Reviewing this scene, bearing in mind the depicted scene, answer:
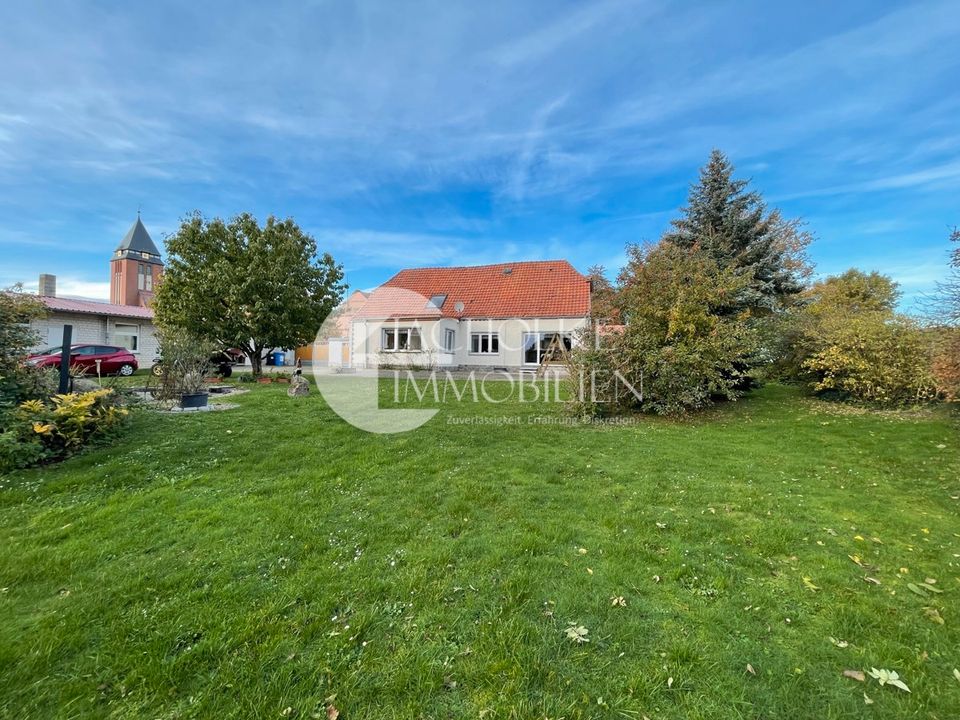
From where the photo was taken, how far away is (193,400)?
873 cm

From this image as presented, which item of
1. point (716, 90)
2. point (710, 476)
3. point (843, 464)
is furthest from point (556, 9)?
point (843, 464)

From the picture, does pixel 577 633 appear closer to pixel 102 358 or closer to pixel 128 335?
pixel 102 358

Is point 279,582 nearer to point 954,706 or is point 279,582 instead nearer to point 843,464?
point 954,706

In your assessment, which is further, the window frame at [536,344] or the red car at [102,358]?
the window frame at [536,344]

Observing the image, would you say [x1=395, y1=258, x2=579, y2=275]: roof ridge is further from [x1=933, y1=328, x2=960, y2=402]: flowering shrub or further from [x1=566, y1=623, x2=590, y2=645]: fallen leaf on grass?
[x1=566, y1=623, x2=590, y2=645]: fallen leaf on grass

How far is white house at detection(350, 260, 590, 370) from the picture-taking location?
21.0m

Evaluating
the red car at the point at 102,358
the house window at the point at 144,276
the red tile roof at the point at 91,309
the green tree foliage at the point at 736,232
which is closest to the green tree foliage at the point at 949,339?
the green tree foliage at the point at 736,232

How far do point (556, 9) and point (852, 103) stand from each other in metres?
7.29

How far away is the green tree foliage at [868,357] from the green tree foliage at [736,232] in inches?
79.4

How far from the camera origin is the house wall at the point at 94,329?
60.0ft

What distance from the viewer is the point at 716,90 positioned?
9.94 m

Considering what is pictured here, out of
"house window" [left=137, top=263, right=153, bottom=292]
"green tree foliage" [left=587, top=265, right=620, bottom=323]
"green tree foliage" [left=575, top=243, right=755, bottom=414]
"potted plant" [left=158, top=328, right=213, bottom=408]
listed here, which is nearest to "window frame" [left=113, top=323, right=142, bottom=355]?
"potted plant" [left=158, top=328, right=213, bottom=408]

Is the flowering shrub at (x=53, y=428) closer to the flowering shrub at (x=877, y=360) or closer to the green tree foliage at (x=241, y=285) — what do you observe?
the green tree foliage at (x=241, y=285)

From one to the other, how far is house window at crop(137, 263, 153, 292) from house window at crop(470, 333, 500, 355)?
6986 centimetres
